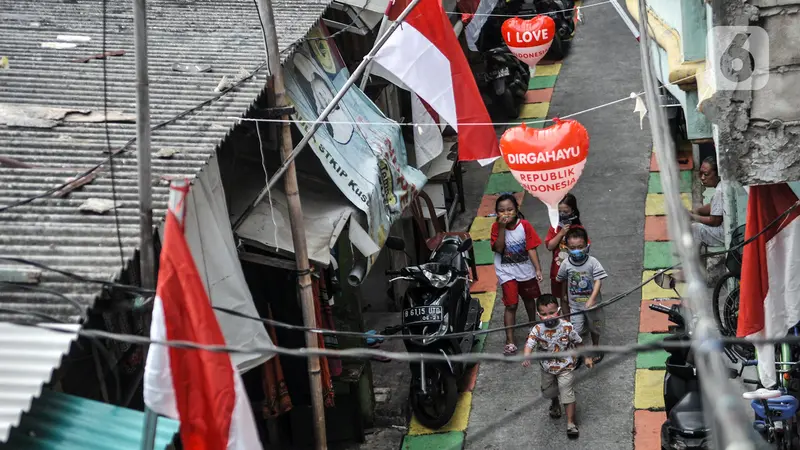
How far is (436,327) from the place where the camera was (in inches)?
431

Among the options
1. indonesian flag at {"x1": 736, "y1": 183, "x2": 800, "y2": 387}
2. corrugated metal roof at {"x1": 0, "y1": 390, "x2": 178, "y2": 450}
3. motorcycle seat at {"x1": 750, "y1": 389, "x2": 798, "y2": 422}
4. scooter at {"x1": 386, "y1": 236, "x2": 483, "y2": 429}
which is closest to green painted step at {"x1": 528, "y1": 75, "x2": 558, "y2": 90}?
scooter at {"x1": 386, "y1": 236, "x2": 483, "y2": 429}

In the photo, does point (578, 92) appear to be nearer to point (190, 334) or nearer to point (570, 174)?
point (570, 174)

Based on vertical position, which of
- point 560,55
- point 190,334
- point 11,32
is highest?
point 560,55

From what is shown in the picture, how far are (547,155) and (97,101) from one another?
394 cm

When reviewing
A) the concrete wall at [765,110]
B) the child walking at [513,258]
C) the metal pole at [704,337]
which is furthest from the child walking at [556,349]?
the metal pole at [704,337]

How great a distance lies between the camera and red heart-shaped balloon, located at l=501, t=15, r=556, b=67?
49.4 ft

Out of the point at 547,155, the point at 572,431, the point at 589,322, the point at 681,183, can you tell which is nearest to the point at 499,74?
the point at 681,183

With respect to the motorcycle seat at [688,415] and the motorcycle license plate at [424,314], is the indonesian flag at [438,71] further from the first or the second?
the motorcycle seat at [688,415]

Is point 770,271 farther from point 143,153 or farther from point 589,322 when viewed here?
point 143,153

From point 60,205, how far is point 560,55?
17.0 metres

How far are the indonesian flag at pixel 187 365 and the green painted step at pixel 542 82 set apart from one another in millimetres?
15870

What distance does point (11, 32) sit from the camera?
10062 millimetres

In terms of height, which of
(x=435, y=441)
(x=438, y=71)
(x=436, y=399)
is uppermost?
(x=438, y=71)

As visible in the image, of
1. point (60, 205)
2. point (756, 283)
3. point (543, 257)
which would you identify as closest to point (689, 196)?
point (543, 257)
